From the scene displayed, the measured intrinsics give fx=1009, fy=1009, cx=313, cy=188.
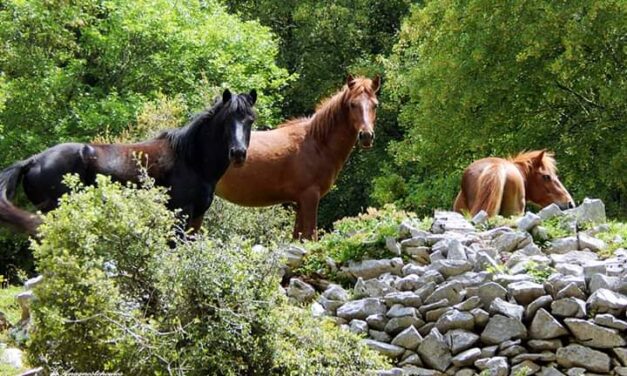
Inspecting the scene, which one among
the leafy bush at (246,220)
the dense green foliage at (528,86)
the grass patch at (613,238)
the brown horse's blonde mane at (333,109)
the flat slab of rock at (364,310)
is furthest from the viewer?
the dense green foliage at (528,86)

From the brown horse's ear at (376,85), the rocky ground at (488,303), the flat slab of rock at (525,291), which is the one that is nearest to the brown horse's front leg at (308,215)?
the brown horse's ear at (376,85)

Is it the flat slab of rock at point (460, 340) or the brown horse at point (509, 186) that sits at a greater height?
the brown horse at point (509, 186)

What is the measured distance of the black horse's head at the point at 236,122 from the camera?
8.88 meters

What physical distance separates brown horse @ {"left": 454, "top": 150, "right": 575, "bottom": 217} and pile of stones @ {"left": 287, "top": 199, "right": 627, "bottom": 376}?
43.5 inches

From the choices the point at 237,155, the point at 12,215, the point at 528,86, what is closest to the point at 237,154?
the point at 237,155

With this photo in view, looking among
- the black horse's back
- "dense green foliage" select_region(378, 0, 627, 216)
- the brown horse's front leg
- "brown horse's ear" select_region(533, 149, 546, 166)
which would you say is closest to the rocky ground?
the black horse's back

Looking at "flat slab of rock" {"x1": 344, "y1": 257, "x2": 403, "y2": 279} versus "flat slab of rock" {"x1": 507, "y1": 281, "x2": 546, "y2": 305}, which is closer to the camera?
"flat slab of rock" {"x1": 507, "y1": 281, "x2": 546, "y2": 305}

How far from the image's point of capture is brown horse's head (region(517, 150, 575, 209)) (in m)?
10.9

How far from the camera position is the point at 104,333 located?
5.75 m

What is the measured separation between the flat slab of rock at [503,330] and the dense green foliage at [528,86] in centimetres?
943

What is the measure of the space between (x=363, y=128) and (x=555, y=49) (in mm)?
8941

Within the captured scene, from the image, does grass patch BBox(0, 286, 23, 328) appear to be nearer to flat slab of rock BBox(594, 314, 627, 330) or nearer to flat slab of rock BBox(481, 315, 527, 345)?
flat slab of rock BBox(481, 315, 527, 345)

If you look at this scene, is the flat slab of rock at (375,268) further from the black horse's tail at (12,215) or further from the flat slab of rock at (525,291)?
the black horse's tail at (12,215)

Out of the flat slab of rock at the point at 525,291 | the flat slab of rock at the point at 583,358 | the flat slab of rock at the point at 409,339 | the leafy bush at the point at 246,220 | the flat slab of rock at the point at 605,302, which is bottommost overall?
the leafy bush at the point at 246,220
